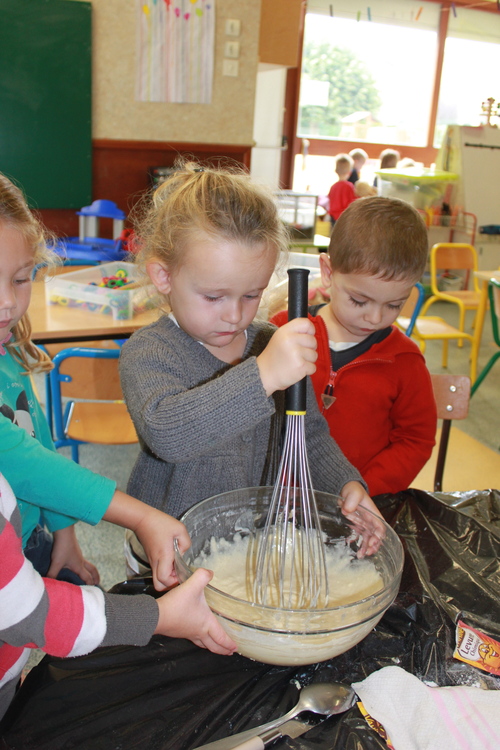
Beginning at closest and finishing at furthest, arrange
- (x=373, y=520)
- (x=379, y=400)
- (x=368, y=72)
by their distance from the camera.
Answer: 1. (x=373, y=520)
2. (x=379, y=400)
3. (x=368, y=72)

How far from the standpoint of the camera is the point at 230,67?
3.63 m

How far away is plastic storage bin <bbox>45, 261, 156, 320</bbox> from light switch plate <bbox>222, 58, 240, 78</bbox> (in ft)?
6.45

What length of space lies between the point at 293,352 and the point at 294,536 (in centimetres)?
26

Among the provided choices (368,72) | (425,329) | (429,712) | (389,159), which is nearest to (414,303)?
(425,329)

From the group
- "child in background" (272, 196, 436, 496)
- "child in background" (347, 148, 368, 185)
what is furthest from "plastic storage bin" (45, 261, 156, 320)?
"child in background" (347, 148, 368, 185)

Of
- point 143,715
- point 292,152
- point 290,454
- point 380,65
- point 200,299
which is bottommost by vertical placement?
point 143,715

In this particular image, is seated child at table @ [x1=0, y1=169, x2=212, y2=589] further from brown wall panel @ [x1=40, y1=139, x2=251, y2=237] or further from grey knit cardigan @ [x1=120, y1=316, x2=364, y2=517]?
brown wall panel @ [x1=40, y1=139, x2=251, y2=237]

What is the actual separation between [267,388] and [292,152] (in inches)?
234

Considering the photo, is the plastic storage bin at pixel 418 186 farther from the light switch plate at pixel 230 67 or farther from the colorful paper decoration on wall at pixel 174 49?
the colorful paper decoration on wall at pixel 174 49

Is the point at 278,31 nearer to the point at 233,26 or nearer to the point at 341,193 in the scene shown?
the point at 233,26

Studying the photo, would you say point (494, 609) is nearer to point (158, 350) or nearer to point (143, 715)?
point (143, 715)

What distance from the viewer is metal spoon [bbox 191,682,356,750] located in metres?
0.60

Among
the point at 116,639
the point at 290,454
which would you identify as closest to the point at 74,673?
the point at 116,639

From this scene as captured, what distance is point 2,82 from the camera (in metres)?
3.23
